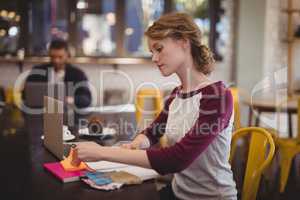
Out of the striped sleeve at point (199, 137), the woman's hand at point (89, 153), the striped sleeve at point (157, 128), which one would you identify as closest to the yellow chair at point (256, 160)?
the striped sleeve at point (199, 137)

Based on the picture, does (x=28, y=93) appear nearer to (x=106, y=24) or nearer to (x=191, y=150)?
(x=191, y=150)

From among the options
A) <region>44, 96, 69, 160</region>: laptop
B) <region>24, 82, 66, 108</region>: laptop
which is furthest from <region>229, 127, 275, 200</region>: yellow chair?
<region>24, 82, 66, 108</region>: laptop

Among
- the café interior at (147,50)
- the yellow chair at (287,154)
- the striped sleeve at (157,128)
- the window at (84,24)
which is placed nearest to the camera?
the striped sleeve at (157,128)

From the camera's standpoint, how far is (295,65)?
18.8 feet

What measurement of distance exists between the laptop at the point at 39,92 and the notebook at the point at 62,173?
4.26 ft

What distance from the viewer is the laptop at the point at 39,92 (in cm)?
258

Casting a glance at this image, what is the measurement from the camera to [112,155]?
1.16 m

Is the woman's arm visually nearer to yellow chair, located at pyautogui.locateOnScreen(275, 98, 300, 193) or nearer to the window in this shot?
yellow chair, located at pyautogui.locateOnScreen(275, 98, 300, 193)

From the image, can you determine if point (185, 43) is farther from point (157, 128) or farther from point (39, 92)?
point (39, 92)

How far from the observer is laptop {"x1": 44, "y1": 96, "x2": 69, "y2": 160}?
1.38 meters

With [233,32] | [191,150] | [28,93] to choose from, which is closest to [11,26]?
[28,93]

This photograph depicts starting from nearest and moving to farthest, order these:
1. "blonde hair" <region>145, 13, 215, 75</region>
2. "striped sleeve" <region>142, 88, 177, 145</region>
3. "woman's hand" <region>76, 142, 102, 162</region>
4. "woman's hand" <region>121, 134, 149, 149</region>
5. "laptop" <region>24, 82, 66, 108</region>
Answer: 1. "woman's hand" <region>76, 142, 102, 162</region>
2. "blonde hair" <region>145, 13, 215, 75</region>
3. "woman's hand" <region>121, 134, 149, 149</region>
4. "striped sleeve" <region>142, 88, 177, 145</region>
5. "laptop" <region>24, 82, 66, 108</region>

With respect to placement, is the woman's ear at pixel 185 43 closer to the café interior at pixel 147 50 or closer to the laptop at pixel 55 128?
the laptop at pixel 55 128

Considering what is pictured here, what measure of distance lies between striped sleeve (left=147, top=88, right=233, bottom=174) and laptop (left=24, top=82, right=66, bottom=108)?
1.55 m
